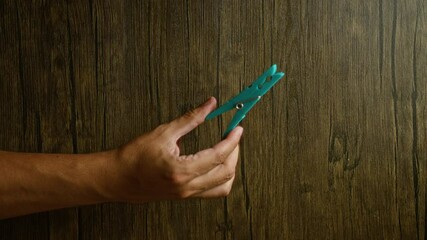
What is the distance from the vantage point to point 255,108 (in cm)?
101

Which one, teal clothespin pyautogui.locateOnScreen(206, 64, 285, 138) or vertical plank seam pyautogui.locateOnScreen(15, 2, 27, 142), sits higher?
vertical plank seam pyautogui.locateOnScreen(15, 2, 27, 142)

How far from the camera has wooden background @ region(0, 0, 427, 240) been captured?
0.97 meters

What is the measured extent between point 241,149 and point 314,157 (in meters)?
0.17

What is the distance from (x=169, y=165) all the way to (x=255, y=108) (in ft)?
1.13

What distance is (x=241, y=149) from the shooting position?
102cm

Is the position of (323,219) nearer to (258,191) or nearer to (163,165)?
(258,191)

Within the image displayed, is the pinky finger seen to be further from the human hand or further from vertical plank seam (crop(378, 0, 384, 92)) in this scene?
vertical plank seam (crop(378, 0, 384, 92))

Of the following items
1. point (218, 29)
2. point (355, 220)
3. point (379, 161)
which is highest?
point (218, 29)

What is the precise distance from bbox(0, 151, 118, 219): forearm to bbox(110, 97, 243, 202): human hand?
3 centimetres

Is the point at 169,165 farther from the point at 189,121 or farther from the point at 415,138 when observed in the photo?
the point at 415,138

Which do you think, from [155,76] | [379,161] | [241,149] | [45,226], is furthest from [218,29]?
[45,226]

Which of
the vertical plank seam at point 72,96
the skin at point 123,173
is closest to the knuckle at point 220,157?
the skin at point 123,173

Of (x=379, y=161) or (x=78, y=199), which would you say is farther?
(x=379, y=161)

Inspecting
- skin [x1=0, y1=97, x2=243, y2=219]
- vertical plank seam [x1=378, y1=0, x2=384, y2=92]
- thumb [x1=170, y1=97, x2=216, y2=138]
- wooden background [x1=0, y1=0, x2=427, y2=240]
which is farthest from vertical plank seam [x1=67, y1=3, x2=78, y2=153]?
vertical plank seam [x1=378, y1=0, x2=384, y2=92]
